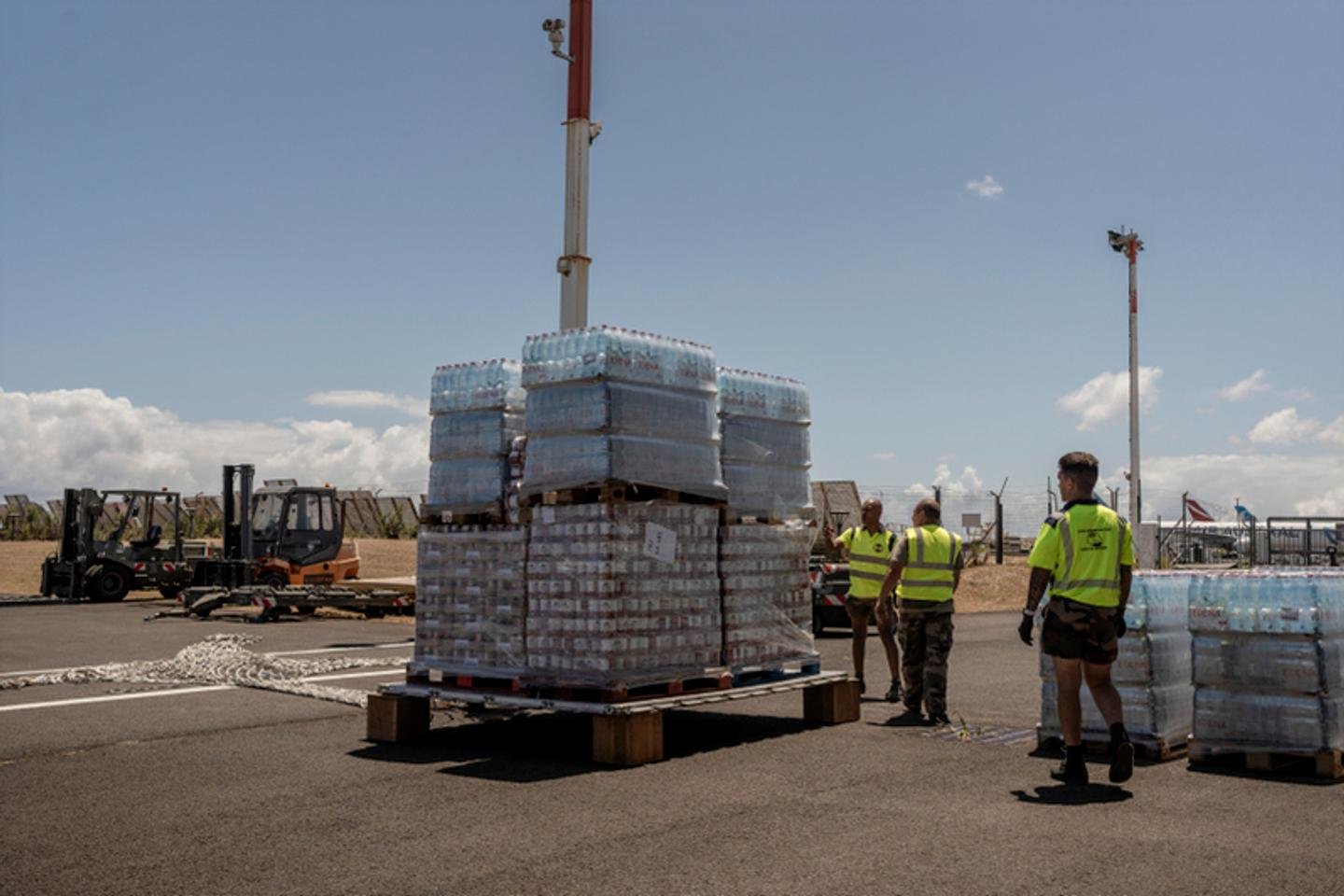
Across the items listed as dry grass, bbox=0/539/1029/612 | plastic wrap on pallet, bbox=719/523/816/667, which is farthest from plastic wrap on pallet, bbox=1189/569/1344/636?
dry grass, bbox=0/539/1029/612

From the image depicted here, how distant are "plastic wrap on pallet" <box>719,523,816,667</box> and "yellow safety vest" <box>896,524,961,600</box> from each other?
0.85 meters

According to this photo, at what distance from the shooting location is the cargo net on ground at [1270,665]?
737 cm

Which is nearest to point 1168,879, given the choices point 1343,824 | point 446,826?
point 1343,824

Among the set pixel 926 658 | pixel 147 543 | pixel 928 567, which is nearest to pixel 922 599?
pixel 928 567

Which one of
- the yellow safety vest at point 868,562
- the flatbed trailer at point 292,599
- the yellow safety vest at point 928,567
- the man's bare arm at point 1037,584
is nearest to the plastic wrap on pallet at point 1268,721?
the man's bare arm at point 1037,584

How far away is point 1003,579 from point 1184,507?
1014cm

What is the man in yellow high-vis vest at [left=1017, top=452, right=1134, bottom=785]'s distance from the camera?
7.21m

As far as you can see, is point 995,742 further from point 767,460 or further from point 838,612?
point 838,612

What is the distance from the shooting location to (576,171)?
13.3m

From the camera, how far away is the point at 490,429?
898 centimetres

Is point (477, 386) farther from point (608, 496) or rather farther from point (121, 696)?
point (121, 696)

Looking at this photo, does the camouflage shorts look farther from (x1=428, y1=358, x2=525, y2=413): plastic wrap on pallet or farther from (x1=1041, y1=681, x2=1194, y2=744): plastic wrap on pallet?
(x1=428, y1=358, x2=525, y2=413): plastic wrap on pallet

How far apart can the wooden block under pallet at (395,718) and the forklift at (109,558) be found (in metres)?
20.6

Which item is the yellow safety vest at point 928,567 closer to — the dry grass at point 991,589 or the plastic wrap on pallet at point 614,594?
the plastic wrap on pallet at point 614,594
